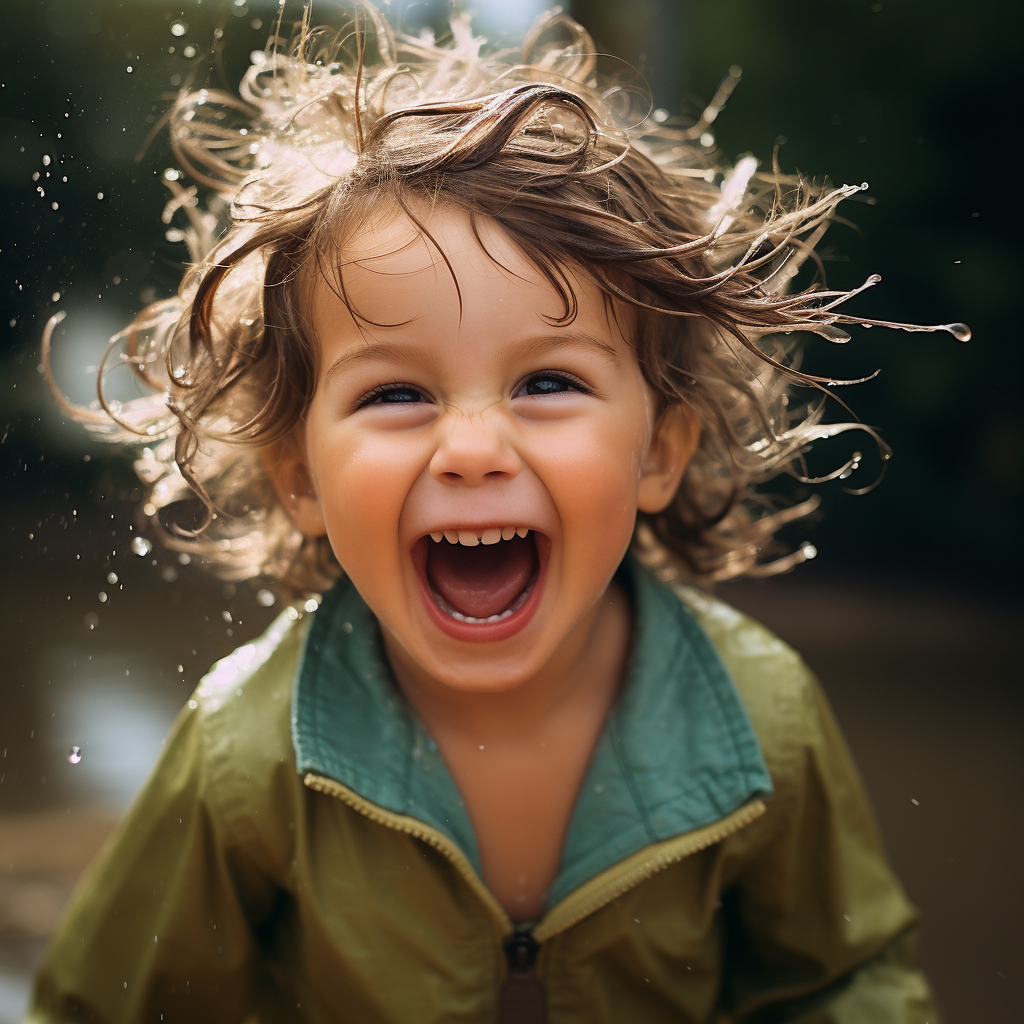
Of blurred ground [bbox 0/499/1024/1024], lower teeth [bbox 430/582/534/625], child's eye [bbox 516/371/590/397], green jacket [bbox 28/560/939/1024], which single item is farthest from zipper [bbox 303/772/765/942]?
blurred ground [bbox 0/499/1024/1024]

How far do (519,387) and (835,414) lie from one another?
213 centimetres

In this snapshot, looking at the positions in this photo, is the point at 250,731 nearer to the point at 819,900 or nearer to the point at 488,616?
the point at 488,616

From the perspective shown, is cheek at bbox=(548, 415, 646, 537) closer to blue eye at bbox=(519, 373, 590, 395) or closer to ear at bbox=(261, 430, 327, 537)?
blue eye at bbox=(519, 373, 590, 395)

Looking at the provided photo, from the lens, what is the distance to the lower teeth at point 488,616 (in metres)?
1.07

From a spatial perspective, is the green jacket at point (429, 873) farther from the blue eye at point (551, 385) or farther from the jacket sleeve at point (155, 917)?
the blue eye at point (551, 385)

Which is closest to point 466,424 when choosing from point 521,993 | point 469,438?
point 469,438

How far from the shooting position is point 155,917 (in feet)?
3.88

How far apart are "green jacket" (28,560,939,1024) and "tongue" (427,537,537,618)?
19 cm

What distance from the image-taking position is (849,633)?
2.85 metres

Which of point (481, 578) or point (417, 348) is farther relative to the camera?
point (481, 578)

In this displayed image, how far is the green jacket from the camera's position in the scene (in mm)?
1170

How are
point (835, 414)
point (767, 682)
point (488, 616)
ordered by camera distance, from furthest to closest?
point (835, 414), point (767, 682), point (488, 616)

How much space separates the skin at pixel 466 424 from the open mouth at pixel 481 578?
0.01 m

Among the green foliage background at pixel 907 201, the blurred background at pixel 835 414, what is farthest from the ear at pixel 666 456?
the green foliage background at pixel 907 201
